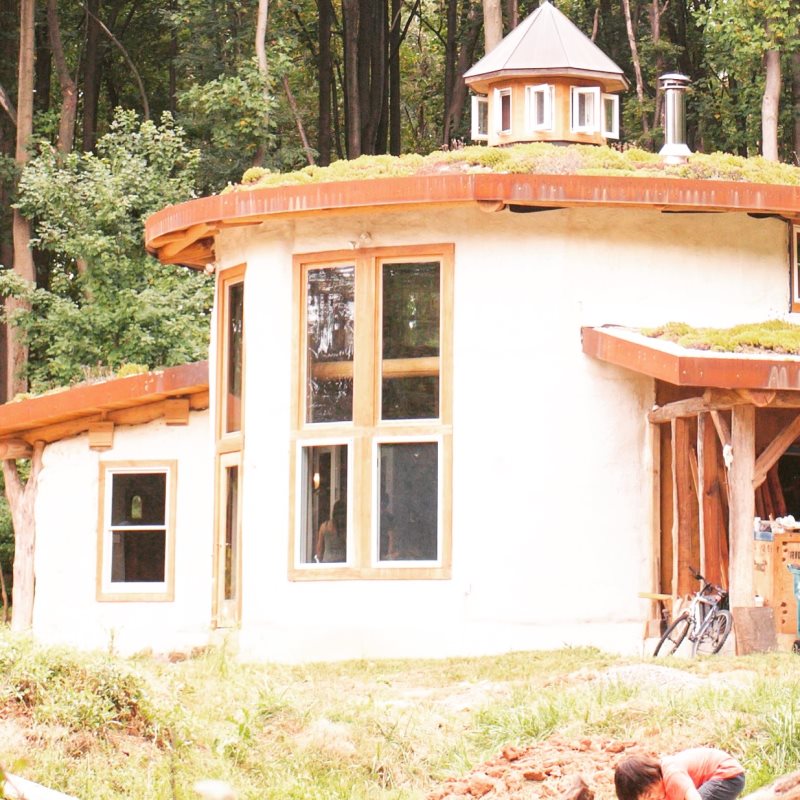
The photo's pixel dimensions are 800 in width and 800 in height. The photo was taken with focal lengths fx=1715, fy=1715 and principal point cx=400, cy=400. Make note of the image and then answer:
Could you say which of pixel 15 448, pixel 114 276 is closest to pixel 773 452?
pixel 15 448

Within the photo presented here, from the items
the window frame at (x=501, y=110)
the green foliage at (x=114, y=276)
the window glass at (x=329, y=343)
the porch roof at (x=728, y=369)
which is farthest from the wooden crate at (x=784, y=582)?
the green foliage at (x=114, y=276)

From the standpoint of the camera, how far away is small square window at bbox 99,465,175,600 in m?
18.6

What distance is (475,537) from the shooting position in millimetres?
15461

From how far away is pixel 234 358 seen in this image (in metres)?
17.0

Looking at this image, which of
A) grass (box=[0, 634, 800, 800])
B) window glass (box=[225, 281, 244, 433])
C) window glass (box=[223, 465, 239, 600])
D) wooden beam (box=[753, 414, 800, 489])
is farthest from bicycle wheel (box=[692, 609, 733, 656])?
window glass (box=[225, 281, 244, 433])

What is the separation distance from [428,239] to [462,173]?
694 millimetres

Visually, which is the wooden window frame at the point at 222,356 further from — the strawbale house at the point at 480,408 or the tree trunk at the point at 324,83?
the tree trunk at the point at 324,83

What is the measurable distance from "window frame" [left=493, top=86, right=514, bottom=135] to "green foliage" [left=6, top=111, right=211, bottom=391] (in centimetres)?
770

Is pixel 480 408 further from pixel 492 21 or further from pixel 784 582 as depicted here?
pixel 492 21

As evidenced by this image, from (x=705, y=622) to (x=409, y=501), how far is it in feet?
10.2

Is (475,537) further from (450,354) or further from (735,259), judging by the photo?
(735,259)

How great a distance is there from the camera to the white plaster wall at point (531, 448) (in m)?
15.4

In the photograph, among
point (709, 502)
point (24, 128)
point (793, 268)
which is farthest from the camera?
point (24, 128)

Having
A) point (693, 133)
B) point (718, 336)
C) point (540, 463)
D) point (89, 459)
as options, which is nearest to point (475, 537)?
point (540, 463)
